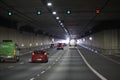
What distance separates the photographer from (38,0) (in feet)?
100

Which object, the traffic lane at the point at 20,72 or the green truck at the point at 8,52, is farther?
the green truck at the point at 8,52

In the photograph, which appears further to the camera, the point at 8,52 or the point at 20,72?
the point at 8,52

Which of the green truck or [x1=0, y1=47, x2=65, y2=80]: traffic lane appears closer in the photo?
[x1=0, y1=47, x2=65, y2=80]: traffic lane

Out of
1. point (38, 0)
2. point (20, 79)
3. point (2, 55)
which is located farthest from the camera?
point (2, 55)

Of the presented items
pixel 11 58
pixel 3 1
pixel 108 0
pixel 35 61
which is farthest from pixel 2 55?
pixel 108 0

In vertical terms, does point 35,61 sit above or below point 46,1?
below

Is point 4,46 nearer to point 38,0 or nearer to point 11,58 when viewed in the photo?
point 11,58

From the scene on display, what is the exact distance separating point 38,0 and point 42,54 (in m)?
12.1

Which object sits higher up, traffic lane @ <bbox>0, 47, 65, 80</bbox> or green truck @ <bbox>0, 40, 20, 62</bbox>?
green truck @ <bbox>0, 40, 20, 62</bbox>

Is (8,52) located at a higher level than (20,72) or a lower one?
higher

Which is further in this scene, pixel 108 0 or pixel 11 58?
pixel 11 58

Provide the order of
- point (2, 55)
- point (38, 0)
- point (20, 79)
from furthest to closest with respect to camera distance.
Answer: point (2, 55)
point (38, 0)
point (20, 79)

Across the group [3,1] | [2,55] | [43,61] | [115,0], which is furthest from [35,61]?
[115,0]

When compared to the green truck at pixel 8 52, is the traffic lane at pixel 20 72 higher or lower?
lower
